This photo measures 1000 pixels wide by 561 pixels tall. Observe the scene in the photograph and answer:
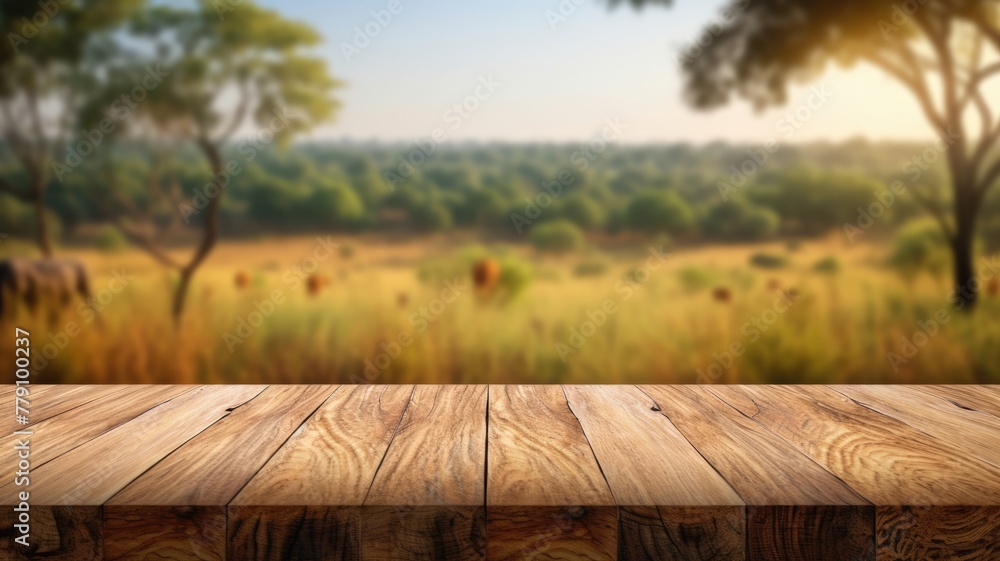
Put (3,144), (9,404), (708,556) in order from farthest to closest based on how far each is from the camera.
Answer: (3,144)
(9,404)
(708,556)

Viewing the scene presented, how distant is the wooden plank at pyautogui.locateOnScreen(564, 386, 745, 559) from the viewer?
0.91m

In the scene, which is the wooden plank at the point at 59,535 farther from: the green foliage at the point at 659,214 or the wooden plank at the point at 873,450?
the green foliage at the point at 659,214

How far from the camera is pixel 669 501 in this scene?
92cm

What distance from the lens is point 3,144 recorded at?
104 inches

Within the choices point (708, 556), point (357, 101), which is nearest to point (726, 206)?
point (357, 101)

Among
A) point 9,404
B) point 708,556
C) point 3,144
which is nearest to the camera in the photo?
point 708,556

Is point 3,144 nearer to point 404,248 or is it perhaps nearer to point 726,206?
point 404,248

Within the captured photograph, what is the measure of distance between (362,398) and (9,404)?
2.55 feet

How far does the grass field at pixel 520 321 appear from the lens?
2.65 meters

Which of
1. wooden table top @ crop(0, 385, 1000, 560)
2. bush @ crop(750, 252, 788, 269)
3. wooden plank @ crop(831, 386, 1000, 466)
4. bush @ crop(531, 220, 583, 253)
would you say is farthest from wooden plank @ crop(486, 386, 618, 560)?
bush @ crop(750, 252, 788, 269)

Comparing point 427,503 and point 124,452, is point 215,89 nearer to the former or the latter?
point 124,452

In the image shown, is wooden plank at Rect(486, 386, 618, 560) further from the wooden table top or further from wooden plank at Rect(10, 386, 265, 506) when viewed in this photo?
wooden plank at Rect(10, 386, 265, 506)

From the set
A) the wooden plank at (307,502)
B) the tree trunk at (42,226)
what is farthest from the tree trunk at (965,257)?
the tree trunk at (42,226)

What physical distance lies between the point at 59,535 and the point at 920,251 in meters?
2.89
